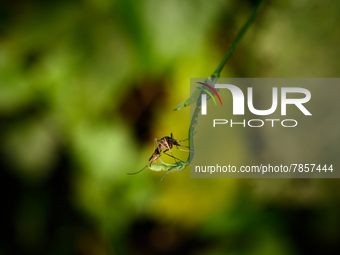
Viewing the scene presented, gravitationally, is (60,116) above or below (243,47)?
below

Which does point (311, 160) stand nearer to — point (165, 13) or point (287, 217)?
point (287, 217)

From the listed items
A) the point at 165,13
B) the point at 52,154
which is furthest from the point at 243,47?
the point at 52,154

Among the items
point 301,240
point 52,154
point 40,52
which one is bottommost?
point 301,240

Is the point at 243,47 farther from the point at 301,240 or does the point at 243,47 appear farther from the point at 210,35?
the point at 301,240

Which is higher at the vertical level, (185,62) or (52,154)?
(185,62)

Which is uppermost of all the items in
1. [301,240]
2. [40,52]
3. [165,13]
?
[165,13]

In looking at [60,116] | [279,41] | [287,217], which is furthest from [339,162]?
[60,116]
